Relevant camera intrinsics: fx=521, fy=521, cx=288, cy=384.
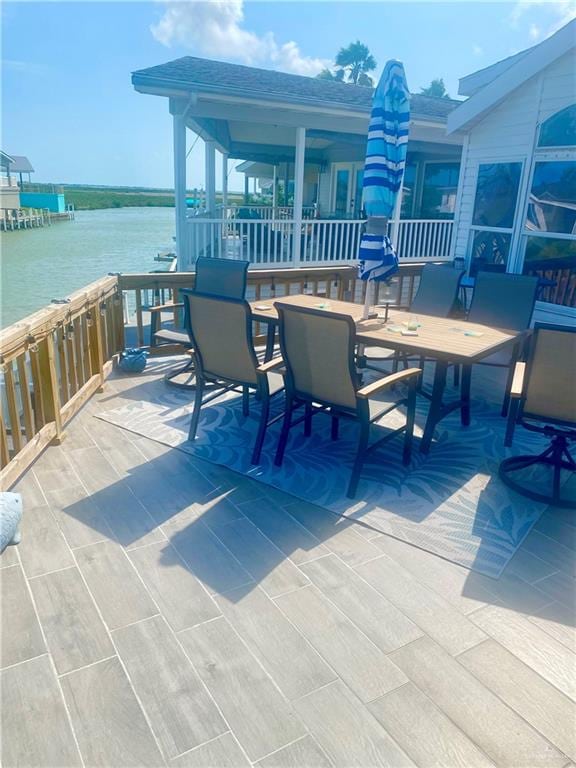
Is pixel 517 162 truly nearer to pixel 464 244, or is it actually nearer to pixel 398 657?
pixel 464 244

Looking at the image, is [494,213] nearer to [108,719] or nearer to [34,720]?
[108,719]

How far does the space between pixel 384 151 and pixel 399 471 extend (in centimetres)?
222

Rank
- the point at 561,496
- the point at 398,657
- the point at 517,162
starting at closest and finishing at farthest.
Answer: the point at 398,657 → the point at 561,496 → the point at 517,162

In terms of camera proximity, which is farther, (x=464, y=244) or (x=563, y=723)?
(x=464, y=244)

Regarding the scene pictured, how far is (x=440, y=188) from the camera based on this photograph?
1252cm

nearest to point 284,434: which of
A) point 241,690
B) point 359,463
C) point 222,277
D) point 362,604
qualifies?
point 359,463

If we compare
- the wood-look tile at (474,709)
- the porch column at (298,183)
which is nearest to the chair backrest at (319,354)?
the wood-look tile at (474,709)

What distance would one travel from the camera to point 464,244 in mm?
6965

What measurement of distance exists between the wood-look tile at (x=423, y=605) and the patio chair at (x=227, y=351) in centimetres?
119

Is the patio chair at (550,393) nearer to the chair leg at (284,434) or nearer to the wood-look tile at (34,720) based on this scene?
the chair leg at (284,434)

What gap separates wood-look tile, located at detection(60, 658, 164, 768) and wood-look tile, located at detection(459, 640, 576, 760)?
3.64ft

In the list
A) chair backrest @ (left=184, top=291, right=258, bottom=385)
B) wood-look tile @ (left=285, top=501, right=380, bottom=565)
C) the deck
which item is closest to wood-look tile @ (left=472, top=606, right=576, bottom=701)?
the deck

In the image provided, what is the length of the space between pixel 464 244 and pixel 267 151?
7.86 meters

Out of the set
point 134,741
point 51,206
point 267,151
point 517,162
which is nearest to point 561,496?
point 134,741
